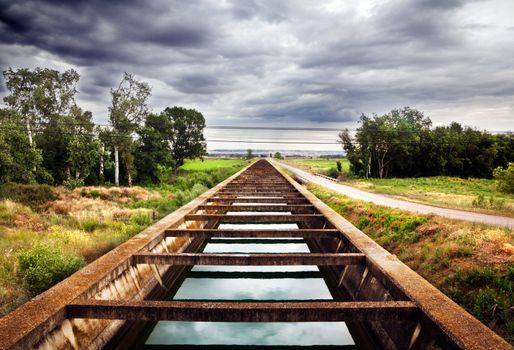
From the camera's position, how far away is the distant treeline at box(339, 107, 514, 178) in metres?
53.8

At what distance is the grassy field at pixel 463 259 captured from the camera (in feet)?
18.3

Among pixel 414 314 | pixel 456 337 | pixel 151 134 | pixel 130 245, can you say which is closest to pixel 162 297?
pixel 130 245

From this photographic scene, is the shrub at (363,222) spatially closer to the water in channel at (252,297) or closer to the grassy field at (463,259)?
the grassy field at (463,259)

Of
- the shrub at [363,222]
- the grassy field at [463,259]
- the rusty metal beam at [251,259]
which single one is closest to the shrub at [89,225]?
the rusty metal beam at [251,259]

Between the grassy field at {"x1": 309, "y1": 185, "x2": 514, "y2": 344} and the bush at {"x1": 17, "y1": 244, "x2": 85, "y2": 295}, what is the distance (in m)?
7.61

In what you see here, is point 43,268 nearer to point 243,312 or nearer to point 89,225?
point 243,312

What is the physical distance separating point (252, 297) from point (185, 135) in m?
60.5

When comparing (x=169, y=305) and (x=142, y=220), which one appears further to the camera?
(x=142, y=220)

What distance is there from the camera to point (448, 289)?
6.57 metres

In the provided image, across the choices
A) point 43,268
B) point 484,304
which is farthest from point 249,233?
Answer: point 484,304

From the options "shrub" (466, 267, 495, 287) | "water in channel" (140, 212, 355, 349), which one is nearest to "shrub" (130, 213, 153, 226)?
"water in channel" (140, 212, 355, 349)

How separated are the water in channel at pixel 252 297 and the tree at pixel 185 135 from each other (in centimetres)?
5486

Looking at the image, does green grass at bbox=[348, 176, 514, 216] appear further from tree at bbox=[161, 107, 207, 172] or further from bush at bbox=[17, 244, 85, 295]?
tree at bbox=[161, 107, 207, 172]

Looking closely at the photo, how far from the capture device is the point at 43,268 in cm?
621
